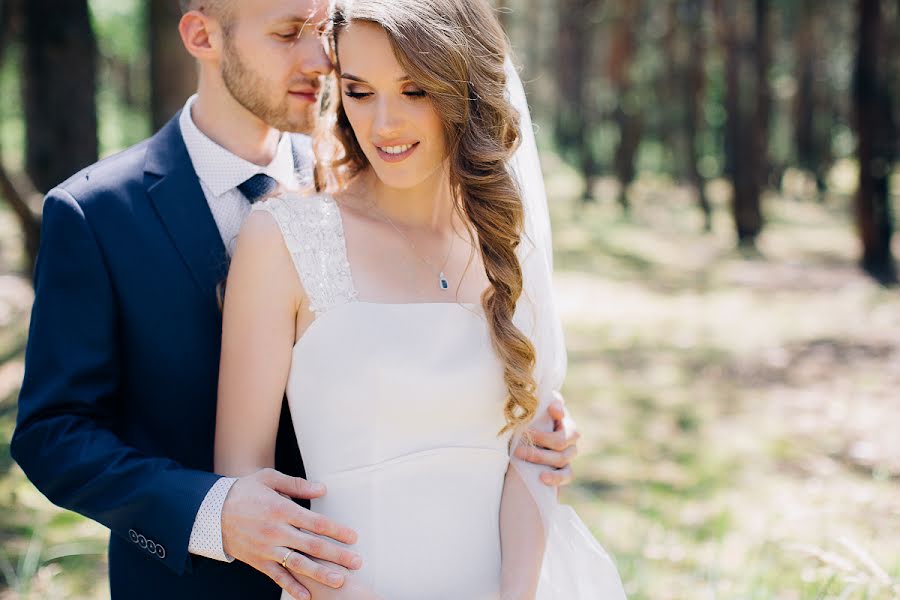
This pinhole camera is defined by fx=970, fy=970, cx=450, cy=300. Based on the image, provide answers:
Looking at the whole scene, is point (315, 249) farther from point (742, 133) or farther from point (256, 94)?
point (742, 133)

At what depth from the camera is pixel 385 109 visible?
233 centimetres

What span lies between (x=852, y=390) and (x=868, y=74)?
5526 mm

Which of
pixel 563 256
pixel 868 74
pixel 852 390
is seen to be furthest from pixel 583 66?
pixel 852 390

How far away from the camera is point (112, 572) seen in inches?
103

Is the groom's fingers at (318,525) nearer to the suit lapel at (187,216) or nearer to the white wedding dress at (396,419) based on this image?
the white wedding dress at (396,419)

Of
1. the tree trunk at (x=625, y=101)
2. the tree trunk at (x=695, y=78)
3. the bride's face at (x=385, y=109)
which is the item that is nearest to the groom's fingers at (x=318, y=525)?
the bride's face at (x=385, y=109)

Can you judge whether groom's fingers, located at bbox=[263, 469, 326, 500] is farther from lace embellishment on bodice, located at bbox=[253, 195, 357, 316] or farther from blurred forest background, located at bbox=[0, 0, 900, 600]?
blurred forest background, located at bbox=[0, 0, 900, 600]

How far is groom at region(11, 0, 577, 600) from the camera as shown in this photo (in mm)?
2143

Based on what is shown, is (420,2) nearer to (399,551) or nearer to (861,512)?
(399,551)

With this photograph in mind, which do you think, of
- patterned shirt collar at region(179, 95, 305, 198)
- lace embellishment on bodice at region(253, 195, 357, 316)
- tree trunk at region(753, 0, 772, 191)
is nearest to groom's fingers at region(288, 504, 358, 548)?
lace embellishment on bodice at region(253, 195, 357, 316)

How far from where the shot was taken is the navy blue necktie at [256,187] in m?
2.63

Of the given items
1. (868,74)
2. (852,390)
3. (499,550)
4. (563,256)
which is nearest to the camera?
(499,550)

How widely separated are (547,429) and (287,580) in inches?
33.7

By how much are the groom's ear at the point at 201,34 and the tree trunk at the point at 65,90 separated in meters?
4.51
